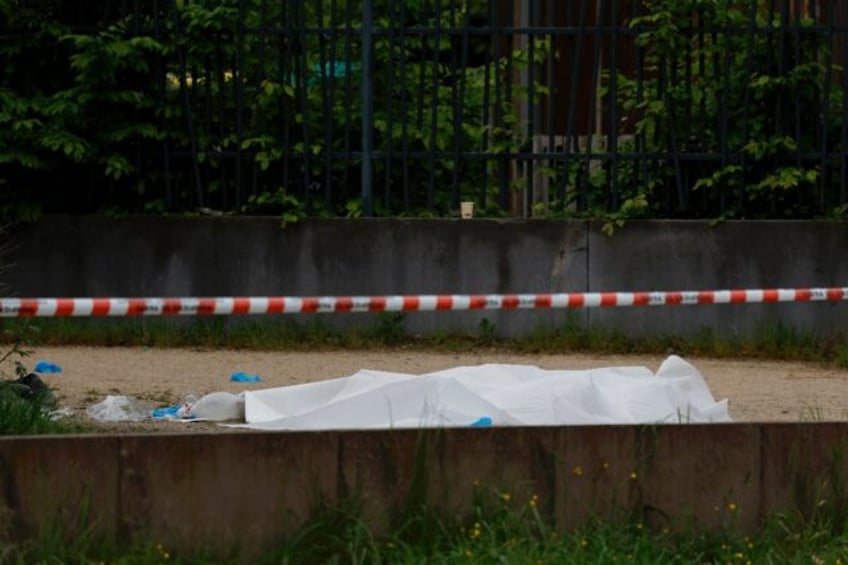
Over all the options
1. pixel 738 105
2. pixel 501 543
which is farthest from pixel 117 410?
pixel 738 105

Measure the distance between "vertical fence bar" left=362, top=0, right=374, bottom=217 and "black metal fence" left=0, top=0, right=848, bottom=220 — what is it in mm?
15

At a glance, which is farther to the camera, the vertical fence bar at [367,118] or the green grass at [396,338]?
the vertical fence bar at [367,118]

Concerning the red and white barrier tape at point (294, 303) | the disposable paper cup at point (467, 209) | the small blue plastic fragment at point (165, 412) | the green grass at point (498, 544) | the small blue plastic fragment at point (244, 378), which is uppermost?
the disposable paper cup at point (467, 209)

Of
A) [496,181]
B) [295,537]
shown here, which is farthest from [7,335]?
[295,537]

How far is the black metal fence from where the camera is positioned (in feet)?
45.2

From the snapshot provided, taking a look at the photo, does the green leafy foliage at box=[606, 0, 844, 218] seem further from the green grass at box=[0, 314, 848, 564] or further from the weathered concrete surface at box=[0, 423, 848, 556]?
the green grass at box=[0, 314, 848, 564]

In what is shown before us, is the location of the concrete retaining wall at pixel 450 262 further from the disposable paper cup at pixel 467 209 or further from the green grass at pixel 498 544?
the green grass at pixel 498 544

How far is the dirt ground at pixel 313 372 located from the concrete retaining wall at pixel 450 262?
470mm

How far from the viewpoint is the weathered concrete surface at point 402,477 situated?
21.2 ft

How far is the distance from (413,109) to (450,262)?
A: 4.07 feet

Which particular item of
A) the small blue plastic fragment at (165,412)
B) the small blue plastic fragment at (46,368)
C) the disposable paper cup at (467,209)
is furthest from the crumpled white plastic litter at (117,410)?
the disposable paper cup at (467,209)

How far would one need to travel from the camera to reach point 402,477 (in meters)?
6.68

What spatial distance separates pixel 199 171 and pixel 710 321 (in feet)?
13.0

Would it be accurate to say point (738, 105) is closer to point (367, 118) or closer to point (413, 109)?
point (413, 109)
